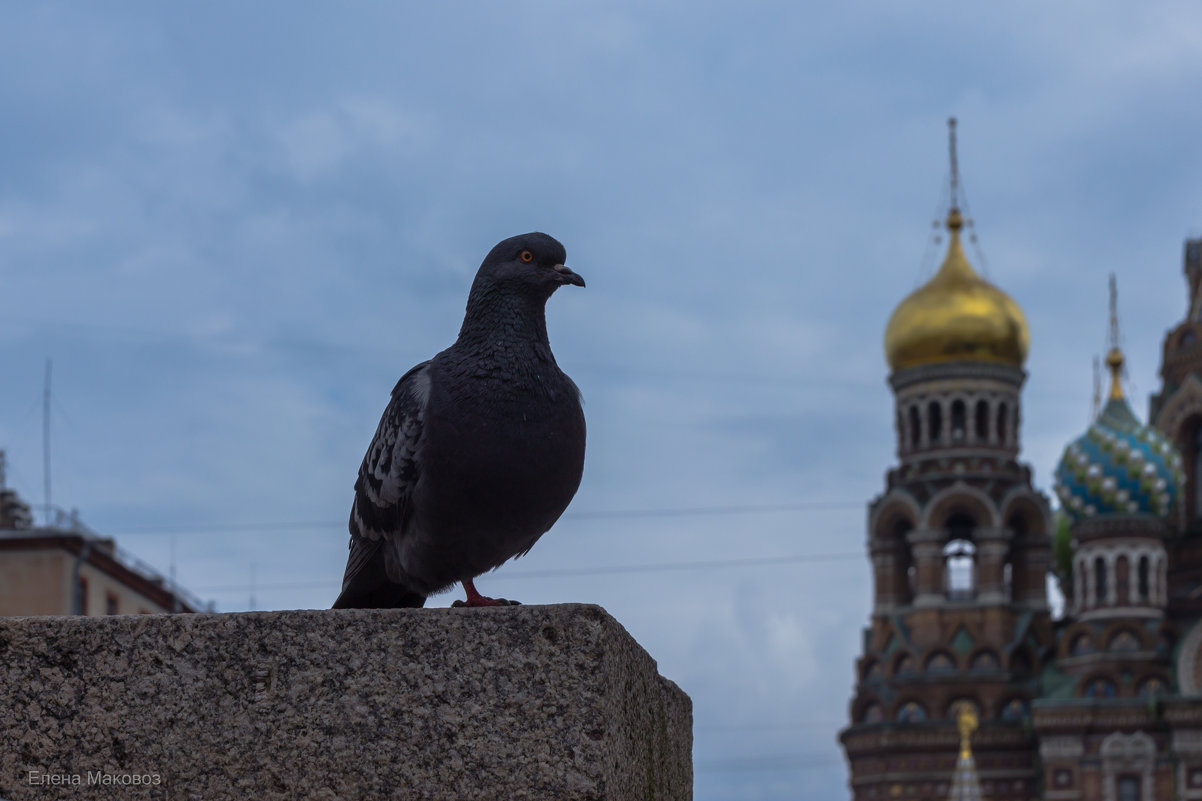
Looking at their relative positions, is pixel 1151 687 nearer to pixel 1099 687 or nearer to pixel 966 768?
pixel 1099 687

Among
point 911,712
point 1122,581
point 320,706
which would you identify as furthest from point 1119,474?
point 320,706

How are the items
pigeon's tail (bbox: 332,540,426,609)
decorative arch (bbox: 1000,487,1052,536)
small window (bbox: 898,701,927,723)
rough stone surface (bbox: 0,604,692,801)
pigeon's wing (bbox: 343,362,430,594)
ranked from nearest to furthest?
rough stone surface (bbox: 0,604,692,801)
pigeon's wing (bbox: 343,362,430,594)
pigeon's tail (bbox: 332,540,426,609)
small window (bbox: 898,701,927,723)
decorative arch (bbox: 1000,487,1052,536)

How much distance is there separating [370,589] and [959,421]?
48447mm

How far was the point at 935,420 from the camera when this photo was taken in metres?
52.1

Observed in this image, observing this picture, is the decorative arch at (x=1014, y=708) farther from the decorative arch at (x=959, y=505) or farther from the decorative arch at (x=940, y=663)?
the decorative arch at (x=959, y=505)

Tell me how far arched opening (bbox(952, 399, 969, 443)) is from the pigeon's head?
47901 millimetres

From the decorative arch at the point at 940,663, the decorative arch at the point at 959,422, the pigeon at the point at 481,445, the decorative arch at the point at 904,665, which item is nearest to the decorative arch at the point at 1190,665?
the decorative arch at the point at 940,663

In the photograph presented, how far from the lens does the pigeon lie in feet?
13.6

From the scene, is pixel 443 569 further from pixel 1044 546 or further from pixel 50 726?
A: pixel 1044 546

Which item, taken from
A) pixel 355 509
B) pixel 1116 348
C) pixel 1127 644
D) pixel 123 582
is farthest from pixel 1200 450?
pixel 355 509

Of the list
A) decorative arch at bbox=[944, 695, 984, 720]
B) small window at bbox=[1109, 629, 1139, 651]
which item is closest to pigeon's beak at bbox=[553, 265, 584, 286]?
small window at bbox=[1109, 629, 1139, 651]

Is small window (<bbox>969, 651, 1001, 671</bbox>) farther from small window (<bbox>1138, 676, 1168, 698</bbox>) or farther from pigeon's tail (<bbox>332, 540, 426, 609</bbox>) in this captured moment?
pigeon's tail (<bbox>332, 540, 426, 609</bbox>)

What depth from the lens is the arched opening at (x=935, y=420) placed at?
5169cm

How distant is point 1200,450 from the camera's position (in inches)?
2053
